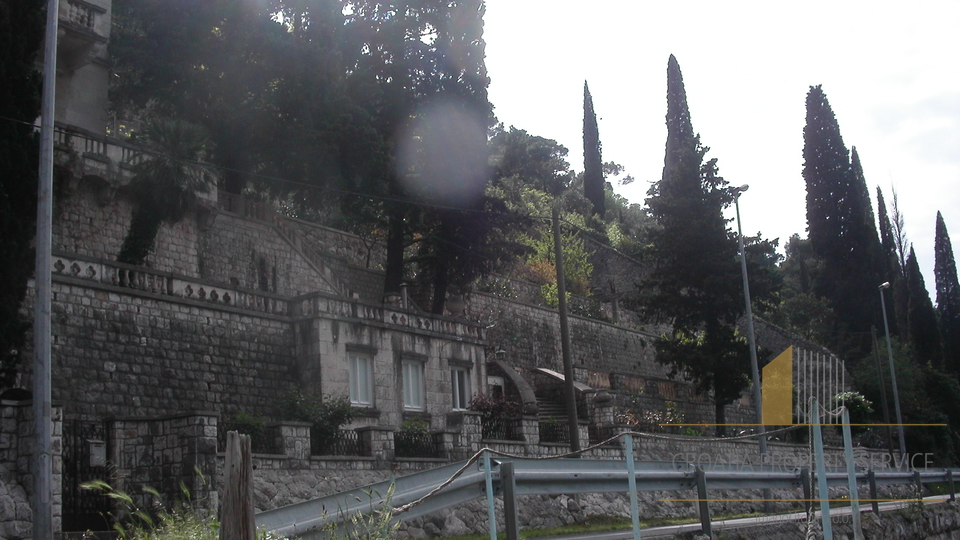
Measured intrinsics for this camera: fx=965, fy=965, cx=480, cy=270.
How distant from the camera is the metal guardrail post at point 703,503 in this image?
10719 millimetres

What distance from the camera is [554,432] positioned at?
27.0 m

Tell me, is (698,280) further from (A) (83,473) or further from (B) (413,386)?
(A) (83,473)

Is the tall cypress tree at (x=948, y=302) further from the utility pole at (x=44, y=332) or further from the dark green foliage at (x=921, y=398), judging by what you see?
the utility pole at (x=44, y=332)

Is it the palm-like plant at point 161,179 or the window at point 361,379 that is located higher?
the palm-like plant at point 161,179

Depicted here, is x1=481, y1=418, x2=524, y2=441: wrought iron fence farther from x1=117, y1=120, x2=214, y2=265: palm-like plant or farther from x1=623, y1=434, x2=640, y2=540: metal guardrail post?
x1=623, y1=434, x2=640, y2=540: metal guardrail post

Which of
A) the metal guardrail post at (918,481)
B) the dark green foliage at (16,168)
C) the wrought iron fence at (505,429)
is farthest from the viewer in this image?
the wrought iron fence at (505,429)

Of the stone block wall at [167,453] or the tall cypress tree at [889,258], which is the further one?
the tall cypress tree at [889,258]

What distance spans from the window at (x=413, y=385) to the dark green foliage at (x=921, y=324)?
4428cm

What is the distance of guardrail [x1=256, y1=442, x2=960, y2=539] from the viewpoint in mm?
7973

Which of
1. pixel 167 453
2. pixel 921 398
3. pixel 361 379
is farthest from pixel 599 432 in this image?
pixel 921 398

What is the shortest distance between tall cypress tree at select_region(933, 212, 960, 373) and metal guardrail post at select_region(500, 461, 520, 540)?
59.7m

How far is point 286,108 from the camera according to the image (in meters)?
29.1

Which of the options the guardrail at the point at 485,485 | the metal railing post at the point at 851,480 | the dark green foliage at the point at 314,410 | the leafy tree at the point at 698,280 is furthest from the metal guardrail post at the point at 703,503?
the leafy tree at the point at 698,280

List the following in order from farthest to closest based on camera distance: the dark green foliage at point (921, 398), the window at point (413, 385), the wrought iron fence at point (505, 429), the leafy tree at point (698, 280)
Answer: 1. the dark green foliage at point (921, 398)
2. the leafy tree at point (698, 280)
3. the window at point (413, 385)
4. the wrought iron fence at point (505, 429)
